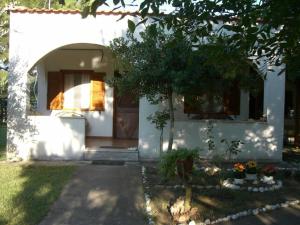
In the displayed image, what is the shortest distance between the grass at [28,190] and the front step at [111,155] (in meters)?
1.41

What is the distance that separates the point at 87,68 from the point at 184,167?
8.45 metres

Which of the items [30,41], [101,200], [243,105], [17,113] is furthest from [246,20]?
[243,105]

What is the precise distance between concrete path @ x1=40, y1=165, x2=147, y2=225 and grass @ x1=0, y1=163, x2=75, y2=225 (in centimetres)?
17

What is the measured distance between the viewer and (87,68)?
15422 mm

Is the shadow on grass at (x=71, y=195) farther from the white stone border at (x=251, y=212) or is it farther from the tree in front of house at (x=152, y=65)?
the tree in front of house at (x=152, y=65)

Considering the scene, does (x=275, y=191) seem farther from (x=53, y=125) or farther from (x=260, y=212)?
(x=53, y=125)

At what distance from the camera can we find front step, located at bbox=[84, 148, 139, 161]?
12548 millimetres

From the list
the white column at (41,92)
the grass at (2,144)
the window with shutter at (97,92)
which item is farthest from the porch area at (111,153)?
the white column at (41,92)

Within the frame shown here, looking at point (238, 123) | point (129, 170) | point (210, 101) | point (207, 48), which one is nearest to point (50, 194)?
point (129, 170)

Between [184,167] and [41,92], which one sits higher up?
[41,92]

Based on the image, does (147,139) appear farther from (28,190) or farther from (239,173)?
(28,190)

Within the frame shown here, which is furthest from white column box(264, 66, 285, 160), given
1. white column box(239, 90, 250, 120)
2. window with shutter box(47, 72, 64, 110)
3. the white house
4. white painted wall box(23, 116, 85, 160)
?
window with shutter box(47, 72, 64, 110)

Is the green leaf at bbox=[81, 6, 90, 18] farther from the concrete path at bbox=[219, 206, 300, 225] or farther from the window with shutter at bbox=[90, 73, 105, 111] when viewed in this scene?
the window with shutter at bbox=[90, 73, 105, 111]

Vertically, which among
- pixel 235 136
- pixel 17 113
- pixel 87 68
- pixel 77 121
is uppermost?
pixel 87 68
